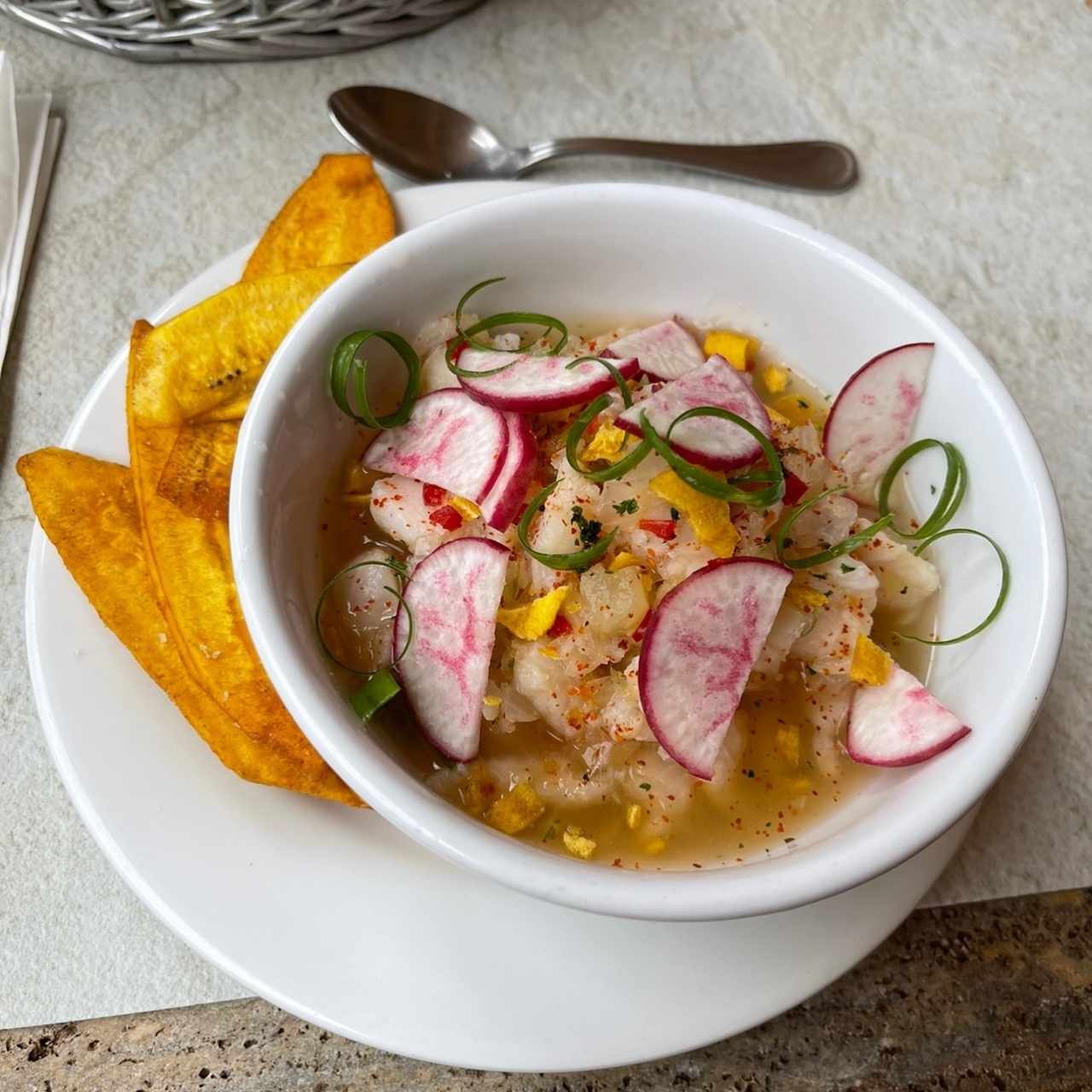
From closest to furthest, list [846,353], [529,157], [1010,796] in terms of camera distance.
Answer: [846,353] < [1010,796] < [529,157]

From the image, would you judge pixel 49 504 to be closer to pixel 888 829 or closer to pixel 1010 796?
pixel 888 829

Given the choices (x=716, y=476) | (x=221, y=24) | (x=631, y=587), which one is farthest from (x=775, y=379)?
(x=221, y=24)

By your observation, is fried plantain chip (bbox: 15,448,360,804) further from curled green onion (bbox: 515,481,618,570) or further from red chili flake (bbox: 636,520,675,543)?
red chili flake (bbox: 636,520,675,543)

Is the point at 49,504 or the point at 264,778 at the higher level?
the point at 49,504

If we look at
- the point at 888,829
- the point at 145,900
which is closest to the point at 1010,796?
the point at 888,829

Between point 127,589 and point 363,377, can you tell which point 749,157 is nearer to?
point 363,377

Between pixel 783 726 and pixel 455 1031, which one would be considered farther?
pixel 783 726

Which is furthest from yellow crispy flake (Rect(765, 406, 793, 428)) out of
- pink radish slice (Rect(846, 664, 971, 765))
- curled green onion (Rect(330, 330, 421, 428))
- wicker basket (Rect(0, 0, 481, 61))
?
wicker basket (Rect(0, 0, 481, 61))
